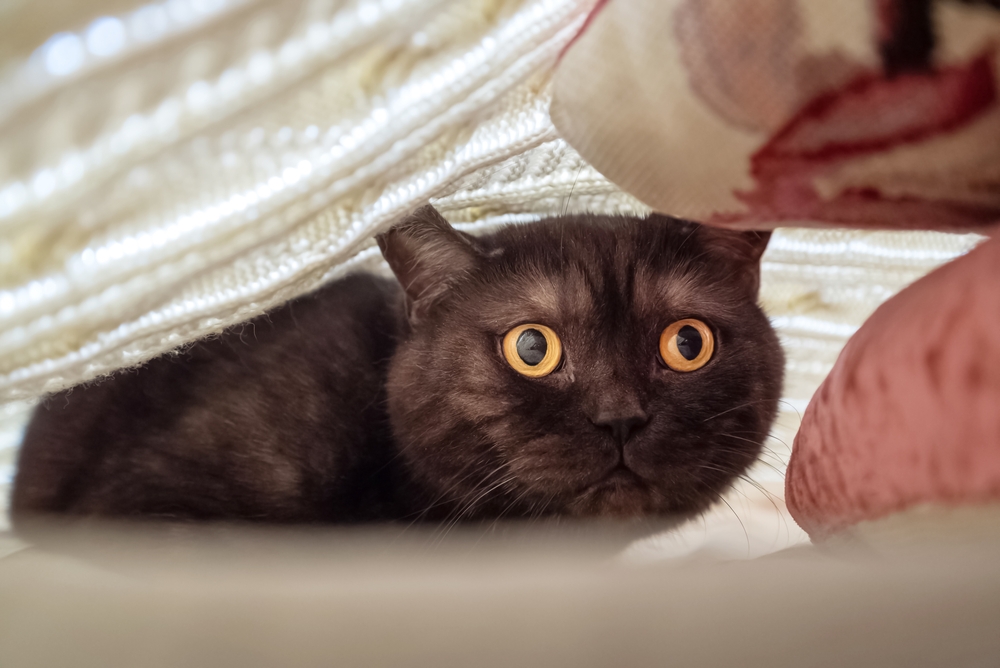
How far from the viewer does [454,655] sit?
30cm

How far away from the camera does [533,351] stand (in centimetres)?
78

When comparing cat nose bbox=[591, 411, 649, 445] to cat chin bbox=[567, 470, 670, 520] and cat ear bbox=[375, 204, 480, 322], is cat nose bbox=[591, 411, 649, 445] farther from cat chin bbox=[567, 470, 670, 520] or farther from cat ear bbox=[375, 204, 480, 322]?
cat ear bbox=[375, 204, 480, 322]

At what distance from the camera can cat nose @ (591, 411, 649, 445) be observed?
2.30 ft

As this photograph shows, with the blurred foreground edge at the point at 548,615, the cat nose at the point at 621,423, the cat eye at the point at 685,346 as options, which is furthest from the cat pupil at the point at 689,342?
the blurred foreground edge at the point at 548,615

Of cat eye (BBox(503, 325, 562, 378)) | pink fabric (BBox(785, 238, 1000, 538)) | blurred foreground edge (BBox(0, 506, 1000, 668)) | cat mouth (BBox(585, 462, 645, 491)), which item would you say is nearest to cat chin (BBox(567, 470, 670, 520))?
cat mouth (BBox(585, 462, 645, 491))

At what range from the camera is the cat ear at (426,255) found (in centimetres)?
82

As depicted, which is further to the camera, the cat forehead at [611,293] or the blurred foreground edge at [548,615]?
the cat forehead at [611,293]

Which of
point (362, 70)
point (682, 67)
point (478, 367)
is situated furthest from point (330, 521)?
point (682, 67)

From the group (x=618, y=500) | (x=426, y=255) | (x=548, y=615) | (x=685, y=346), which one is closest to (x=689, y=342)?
(x=685, y=346)

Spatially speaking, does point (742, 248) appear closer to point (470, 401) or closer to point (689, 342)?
point (689, 342)

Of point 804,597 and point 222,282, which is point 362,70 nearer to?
point 222,282

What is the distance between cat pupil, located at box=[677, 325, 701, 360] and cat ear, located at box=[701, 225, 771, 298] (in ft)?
0.51

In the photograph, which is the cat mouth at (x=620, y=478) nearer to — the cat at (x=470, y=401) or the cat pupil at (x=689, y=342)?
the cat at (x=470, y=401)

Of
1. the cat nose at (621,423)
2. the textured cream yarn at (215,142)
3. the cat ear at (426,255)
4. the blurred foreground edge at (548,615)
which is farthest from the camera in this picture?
the cat ear at (426,255)
